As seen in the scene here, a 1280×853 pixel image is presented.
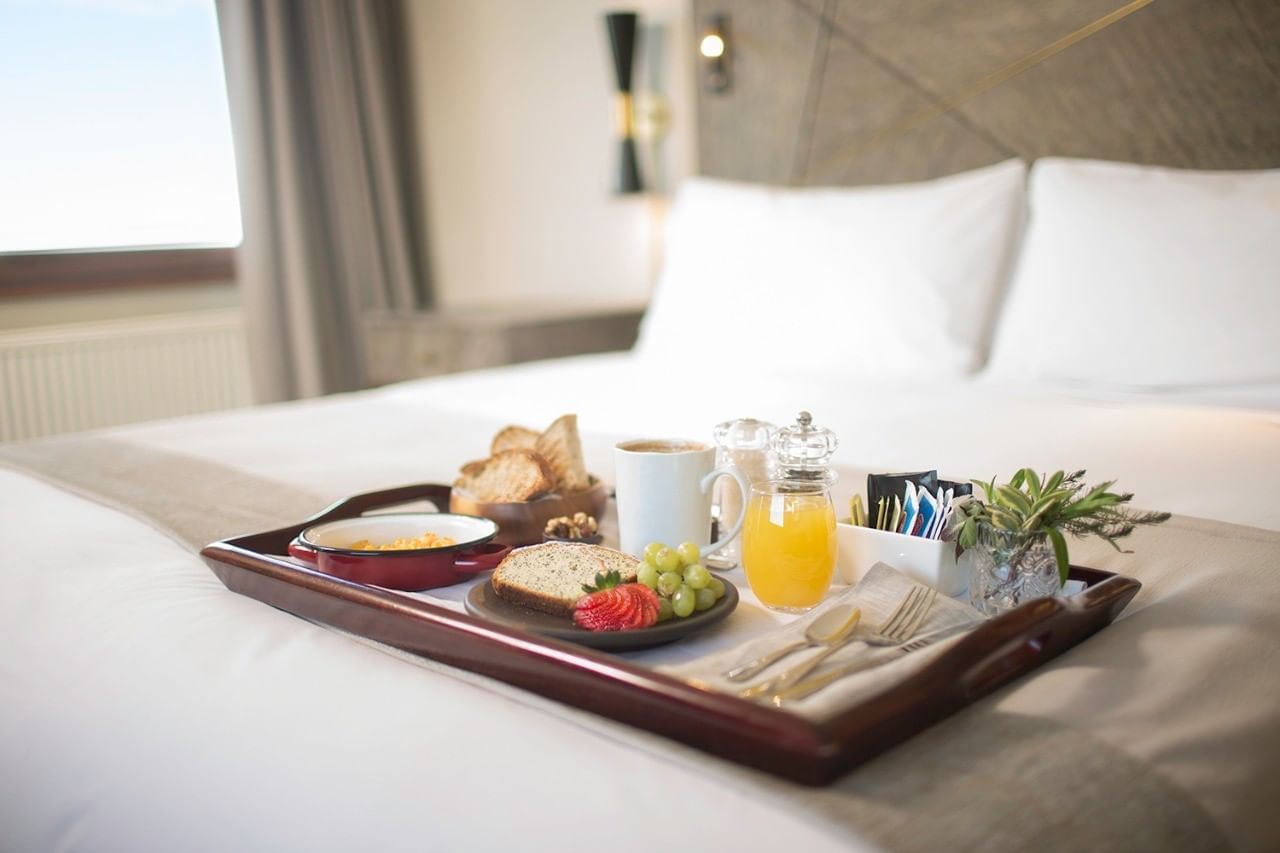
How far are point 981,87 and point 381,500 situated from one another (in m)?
1.89

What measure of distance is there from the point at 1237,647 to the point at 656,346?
184cm

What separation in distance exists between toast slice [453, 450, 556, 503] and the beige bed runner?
0.32 metres

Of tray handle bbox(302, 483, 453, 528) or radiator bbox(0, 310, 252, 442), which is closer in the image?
tray handle bbox(302, 483, 453, 528)

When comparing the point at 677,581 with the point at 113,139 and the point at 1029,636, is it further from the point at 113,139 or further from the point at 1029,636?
the point at 113,139

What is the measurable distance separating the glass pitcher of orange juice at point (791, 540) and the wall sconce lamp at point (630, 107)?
2.49 metres

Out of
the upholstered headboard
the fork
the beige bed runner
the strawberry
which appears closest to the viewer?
the beige bed runner

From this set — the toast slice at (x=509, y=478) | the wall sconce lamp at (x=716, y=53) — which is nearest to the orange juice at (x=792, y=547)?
the toast slice at (x=509, y=478)

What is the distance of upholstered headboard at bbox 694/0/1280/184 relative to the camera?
221 centimetres

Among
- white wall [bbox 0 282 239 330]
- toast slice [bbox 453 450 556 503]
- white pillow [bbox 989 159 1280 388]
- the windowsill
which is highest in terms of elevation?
the windowsill

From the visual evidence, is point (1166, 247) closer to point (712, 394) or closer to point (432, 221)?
point (712, 394)

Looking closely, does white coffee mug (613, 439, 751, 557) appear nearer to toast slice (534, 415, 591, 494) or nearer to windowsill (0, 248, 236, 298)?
toast slice (534, 415, 591, 494)

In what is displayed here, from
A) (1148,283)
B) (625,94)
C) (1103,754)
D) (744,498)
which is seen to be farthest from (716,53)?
(1103,754)

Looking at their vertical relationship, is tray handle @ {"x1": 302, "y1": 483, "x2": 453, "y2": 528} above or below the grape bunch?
above

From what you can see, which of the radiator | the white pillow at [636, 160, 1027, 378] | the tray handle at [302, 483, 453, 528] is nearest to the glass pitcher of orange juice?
the tray handle at [302, 483, 453, 528]
